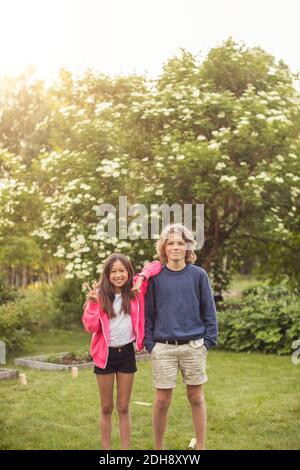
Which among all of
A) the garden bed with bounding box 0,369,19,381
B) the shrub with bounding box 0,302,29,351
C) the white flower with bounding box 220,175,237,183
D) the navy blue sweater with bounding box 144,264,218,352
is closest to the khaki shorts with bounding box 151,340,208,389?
the navy blue sweater with bounding box 144,264,218,352

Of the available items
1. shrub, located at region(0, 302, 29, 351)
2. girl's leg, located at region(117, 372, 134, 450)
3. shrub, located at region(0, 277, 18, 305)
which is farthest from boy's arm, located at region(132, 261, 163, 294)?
shrub, located at region(0, 277, 18, 305)

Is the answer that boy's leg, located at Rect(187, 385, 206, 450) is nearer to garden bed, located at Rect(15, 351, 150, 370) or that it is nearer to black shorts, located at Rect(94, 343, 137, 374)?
black shorts, located at Rect(94, 343, 137, 374)

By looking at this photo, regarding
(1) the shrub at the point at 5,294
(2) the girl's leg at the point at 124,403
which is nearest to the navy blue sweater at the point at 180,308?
(2) the girl's leg at the point at 124,403

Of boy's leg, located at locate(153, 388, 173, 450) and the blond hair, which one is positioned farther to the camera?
the blond hair

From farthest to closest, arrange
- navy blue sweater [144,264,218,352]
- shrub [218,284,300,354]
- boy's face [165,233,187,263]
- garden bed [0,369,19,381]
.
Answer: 1. shrub [218,284,300,354]
2. garden bed [0,369,19,381]
3. boy's face [165,233,187,263]
4. navy blue sweater [144,264,218,352]

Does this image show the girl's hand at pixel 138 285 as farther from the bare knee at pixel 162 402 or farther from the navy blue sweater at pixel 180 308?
the bare knee at pixel 162 402

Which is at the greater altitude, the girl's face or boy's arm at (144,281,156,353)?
the girl's face

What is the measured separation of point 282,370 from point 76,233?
3.85 meters

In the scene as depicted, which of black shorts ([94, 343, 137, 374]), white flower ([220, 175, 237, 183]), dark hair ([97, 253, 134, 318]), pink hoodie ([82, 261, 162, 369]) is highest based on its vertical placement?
white flower ([220, 175, 237, 183])

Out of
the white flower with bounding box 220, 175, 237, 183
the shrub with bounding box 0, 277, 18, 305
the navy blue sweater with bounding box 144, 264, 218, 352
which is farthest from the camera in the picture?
the shrub with bounding box 0, 277, 18, 305

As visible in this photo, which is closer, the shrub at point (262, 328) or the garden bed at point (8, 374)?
the garden bed at point (8, 374)

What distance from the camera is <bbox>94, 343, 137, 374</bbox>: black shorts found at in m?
4.80

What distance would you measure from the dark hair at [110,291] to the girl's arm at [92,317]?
0.25 feet

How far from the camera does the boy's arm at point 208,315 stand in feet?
15.8
